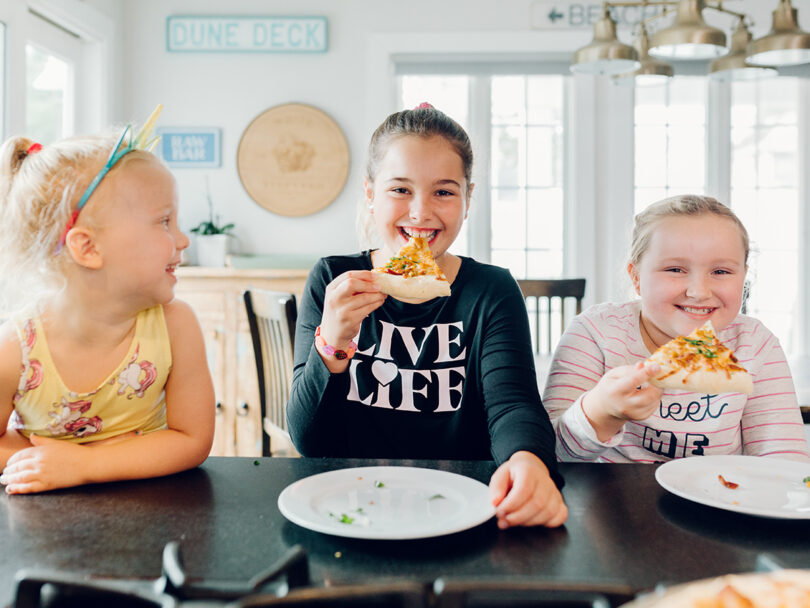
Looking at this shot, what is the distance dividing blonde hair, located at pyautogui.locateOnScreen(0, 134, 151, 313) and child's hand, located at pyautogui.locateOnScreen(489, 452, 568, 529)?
2.60 feet

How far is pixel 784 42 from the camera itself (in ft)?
7.54

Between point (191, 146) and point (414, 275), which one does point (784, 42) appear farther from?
point (191, 146)

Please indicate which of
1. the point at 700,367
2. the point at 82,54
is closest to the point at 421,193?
the point at 700,367

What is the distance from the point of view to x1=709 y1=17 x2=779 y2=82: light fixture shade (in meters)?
2.64

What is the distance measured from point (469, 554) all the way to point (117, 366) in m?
0.73

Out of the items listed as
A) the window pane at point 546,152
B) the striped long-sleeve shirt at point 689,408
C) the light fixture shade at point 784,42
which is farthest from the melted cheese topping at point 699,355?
the window pane at point 546,152

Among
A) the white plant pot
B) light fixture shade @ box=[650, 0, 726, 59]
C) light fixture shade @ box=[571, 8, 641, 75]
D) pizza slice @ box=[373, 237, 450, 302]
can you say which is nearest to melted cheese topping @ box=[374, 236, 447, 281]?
pizza slice @ box=[373, 237, 450, 302]

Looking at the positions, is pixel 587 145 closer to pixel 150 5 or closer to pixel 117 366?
pixel 150 5

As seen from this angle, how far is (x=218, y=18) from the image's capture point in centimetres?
Result: 409

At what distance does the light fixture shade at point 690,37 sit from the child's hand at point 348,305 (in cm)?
166

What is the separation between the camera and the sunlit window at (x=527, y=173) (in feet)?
14.0

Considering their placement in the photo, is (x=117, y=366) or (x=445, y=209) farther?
(x=445, y=209)

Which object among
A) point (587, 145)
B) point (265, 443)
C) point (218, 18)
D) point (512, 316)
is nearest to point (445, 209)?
point (512, 316)

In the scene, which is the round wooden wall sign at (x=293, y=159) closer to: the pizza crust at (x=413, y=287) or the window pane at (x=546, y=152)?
the window pane at (x=546, y=152)
